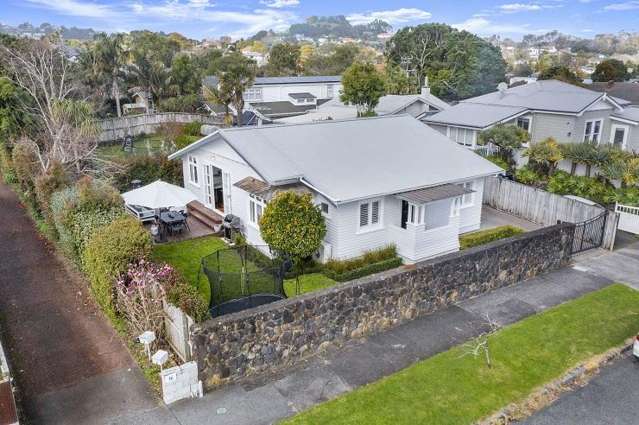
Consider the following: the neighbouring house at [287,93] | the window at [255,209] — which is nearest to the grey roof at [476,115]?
the window at [255,209]

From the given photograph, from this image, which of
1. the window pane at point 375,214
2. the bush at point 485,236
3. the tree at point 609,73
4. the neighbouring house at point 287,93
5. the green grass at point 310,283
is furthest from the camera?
the tree at point 609,73

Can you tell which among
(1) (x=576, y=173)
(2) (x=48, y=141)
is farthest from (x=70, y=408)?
(1) (x=576, y=173)

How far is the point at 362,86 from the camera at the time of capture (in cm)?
4072

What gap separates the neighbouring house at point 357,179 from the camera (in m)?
17.1

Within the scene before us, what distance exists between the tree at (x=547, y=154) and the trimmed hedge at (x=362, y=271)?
42.2 ft

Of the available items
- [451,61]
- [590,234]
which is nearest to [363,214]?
[590,234]

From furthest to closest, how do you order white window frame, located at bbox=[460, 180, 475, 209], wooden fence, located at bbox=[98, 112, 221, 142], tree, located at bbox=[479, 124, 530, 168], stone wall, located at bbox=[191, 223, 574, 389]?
1. wooden fence, located at bbox=[98, 112, 221, 142]
2. tree, located at bbox=[479, 124, 530, 168]
3. white window frame, located at bbox=[460, 180, 475, 209]
4. stone wall, located at bbox=[191, 223, 574, 389]

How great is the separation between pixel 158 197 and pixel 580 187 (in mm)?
19195

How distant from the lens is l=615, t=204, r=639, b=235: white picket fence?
2067 cm

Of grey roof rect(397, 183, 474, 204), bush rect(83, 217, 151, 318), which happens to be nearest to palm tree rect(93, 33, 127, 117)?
bush rect(83, 217, 151, 318)

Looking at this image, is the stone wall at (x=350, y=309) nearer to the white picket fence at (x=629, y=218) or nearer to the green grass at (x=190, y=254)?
the green grass at (x=190, y=254)

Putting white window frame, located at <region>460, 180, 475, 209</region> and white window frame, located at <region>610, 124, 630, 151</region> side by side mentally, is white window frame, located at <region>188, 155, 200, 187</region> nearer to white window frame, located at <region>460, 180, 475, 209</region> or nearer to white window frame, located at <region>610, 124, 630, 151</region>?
white window frame, located at <region>460, 180, 475, 209</region>

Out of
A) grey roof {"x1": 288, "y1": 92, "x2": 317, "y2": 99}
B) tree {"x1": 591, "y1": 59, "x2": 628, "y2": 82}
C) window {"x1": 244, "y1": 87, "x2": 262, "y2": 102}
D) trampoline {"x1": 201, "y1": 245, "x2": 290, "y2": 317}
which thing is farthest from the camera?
tree {"x1": 591, "y1": 59, "x2": 628, "y2": 82}

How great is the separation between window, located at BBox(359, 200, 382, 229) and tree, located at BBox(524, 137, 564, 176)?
1262 centimetres
